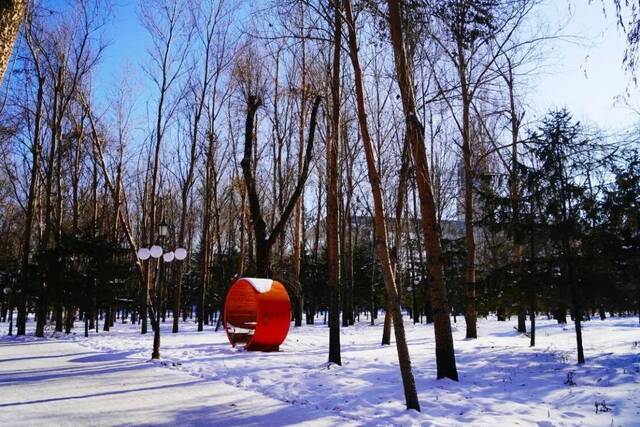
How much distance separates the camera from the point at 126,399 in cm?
643

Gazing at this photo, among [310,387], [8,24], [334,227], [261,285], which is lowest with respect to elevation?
[310,387]

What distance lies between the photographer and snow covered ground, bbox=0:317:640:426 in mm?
5656

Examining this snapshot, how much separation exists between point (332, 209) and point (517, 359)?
5588 millimetres

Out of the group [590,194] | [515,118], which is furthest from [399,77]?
[515,118]

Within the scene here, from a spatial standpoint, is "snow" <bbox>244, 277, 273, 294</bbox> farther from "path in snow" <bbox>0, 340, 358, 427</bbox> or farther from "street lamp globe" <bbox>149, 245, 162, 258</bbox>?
"path in snow" <bbox>0, 340, 358, 427</bbox>

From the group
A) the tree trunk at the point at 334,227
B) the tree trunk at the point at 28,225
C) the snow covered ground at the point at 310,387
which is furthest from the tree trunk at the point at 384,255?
the tree trunk at the point at 28,225

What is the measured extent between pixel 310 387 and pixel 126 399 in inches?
106

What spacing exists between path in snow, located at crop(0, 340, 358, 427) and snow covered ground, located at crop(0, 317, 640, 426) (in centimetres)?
2

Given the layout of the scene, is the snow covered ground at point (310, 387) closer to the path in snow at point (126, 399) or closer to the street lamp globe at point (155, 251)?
the path in snow at point (126, 399)

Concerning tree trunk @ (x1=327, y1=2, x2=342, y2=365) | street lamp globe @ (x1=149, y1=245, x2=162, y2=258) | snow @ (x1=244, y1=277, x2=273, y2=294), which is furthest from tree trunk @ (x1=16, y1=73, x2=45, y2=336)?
tree trunk @ (x1=327, y1=2, x2=342, y2=365)

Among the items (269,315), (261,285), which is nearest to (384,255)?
(269,315)

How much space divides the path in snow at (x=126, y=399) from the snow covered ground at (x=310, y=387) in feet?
0.06

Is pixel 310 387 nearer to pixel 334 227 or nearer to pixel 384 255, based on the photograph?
pixel 384 255

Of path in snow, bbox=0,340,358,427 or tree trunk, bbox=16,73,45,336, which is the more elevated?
tree trunk, bbox=16,73,45,336
